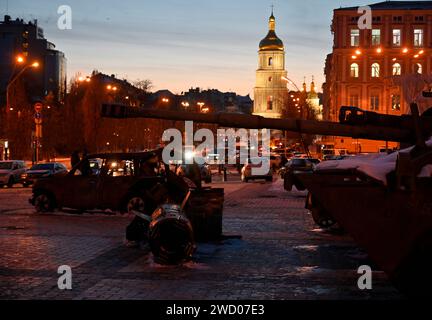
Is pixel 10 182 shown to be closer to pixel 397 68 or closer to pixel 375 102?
pixel 375 102

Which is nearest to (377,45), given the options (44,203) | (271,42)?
(44,203)

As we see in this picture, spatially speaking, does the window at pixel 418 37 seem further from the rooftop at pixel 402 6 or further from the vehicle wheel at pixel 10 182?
the vehicle wheel at pixel 10 182

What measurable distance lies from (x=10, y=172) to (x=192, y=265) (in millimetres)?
31706

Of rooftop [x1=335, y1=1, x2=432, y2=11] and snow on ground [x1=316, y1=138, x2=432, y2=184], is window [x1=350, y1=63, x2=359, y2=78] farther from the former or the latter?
snow on ground [x1=316, y1=138, x2=432, y2=184]

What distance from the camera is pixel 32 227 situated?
18.1m

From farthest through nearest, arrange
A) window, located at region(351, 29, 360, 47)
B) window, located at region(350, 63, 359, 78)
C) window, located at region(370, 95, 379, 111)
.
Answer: window, located at region(350, 63, 359, 78)
window, located at region(351, 29, 360, 47)
window, located at region(370, 95, 379, 111)

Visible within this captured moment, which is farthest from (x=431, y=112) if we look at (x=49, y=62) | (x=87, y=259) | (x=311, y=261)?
(x=49, y=62)

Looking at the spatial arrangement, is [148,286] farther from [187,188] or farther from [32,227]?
[32,227]

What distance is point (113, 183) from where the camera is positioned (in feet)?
66.4

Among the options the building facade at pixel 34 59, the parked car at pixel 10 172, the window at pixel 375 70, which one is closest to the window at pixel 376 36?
the window at pixel 375 70

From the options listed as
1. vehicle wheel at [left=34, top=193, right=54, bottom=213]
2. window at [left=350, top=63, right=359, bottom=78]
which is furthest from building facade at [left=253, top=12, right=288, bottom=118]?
vehicle wheel at [left=34, top=193, right=54, bottom=213]

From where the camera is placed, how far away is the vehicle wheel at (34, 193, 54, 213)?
70.7ft

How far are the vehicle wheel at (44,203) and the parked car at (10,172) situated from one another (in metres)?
20.6

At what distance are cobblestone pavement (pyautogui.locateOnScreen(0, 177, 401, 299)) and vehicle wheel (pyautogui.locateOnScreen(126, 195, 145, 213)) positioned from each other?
62 cm
